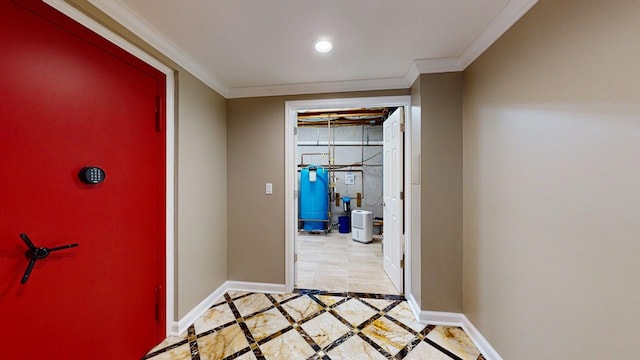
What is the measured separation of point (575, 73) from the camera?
979 mm

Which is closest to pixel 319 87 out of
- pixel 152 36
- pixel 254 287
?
pixel 152 36

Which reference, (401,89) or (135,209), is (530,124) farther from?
(135,209)

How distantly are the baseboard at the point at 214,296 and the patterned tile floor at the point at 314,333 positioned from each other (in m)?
0.05

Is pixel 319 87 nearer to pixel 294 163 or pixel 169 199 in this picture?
pixel 294 163

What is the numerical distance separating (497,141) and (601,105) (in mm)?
617

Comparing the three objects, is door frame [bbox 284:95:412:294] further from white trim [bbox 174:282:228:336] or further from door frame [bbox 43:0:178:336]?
door frame [bbox 43:0:178:336]

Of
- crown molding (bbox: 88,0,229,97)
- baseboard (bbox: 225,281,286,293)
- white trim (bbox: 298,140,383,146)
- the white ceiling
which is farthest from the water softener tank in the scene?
crown molding (bbox: 88,0,229,97)

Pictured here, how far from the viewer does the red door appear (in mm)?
965

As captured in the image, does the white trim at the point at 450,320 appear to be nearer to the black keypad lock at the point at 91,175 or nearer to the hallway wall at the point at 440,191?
the hallway wall at the point at 440,191

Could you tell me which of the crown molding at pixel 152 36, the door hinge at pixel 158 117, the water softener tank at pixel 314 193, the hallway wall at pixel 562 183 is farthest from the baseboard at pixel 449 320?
the water softener tank at pixel 314 193

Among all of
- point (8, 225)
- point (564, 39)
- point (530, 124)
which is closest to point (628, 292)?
point (530, 124)

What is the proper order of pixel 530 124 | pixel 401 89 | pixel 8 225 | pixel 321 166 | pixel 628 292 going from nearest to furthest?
pixel 628 292
pixel 8 225
pixel 530 124
pixel 401 89
pixel 321 166

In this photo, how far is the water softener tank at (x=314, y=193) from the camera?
5004 millimetres

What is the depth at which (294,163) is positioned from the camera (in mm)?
2521
